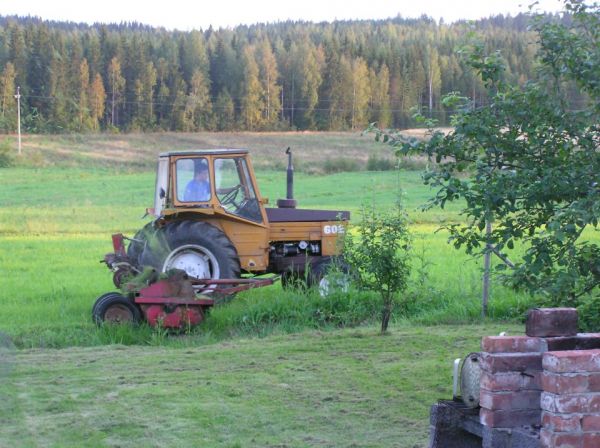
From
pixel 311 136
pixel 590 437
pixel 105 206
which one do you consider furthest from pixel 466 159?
pixel 311 136

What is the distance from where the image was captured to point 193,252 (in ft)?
40.8

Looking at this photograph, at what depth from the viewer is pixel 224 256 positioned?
12336 mm

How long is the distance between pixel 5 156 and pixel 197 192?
135ft

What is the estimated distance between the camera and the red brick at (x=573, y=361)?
13.7ft

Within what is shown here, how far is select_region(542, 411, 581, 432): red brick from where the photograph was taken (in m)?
4.22

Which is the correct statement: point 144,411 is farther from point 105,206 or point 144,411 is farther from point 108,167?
point 108,167

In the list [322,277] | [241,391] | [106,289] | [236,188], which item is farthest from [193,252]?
[241,391]

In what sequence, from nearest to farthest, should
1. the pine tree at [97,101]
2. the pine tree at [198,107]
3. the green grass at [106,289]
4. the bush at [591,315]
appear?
the bush at [591,315] < the green grass at [106,289] < the pine tree at [97,101] < the pine tree at [198,107]

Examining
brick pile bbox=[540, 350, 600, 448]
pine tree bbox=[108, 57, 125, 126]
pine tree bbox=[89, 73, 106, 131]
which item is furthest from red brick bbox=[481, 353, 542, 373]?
pine tree bbox=[108, 57, 125, 126]

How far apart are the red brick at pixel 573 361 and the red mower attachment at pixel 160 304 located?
7083mm

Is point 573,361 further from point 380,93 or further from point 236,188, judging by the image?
point 380,93

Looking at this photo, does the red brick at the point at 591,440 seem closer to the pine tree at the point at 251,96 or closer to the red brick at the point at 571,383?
the red brick at the point at 571,383

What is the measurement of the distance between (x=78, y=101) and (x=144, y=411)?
3003 inches

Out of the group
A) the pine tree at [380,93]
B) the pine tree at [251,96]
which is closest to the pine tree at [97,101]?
the pine tree at [251,96]
